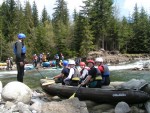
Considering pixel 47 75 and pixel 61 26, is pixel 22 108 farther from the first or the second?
pixel 61 26

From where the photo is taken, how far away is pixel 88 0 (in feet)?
196

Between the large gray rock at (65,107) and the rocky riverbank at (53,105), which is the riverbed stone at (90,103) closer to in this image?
the rocky riverbank at (53,105)

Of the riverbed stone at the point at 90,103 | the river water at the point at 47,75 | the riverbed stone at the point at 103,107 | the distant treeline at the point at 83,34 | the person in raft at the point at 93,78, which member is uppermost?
the distant treeline at the point at 83,34

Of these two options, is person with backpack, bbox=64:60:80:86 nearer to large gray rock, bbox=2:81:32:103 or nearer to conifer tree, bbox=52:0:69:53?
large gray rock, bbox=2:81:32:103

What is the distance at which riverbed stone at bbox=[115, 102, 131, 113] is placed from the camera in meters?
9.16

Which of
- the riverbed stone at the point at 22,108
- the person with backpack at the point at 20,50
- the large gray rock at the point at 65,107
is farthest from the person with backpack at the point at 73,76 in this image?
the riverbed stone at the point at 22,108

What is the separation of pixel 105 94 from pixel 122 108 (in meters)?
0.96

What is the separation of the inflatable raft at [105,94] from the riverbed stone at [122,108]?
0.35 meters

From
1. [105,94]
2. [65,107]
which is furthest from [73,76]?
[65,107]

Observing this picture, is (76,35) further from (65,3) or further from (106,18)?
(65,3)

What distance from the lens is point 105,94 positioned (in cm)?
998

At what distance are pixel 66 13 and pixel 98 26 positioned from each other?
23.9 metres

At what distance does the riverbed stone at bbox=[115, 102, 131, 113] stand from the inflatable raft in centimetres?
35

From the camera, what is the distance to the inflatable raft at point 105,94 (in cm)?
948
